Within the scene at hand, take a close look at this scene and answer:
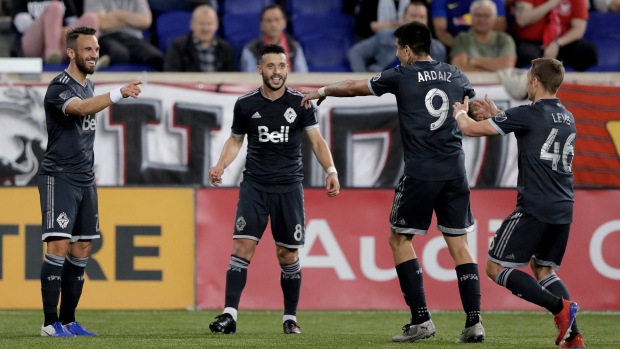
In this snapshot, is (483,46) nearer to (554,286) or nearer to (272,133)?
(272,133)

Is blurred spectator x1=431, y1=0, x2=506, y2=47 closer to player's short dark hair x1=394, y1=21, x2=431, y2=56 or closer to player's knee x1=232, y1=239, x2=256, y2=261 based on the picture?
player's knee x1=232, y1=239, x2=256, y2=261

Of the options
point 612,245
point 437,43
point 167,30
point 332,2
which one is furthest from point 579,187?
point 167,30

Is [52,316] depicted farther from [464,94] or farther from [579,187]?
[579,187]

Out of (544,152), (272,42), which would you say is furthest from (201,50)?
(544,152)

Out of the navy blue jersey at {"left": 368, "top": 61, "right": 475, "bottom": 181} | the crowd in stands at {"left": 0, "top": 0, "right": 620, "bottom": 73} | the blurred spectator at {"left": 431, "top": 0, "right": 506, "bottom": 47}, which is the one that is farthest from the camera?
the blurred spectator at {"left": 431, "top": 0, "right": 506, "bottom": 47}

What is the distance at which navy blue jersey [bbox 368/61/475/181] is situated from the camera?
7.49 metres

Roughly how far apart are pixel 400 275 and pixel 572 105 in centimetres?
486

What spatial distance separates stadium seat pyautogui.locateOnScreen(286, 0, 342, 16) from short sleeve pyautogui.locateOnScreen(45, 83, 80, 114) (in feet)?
22.4

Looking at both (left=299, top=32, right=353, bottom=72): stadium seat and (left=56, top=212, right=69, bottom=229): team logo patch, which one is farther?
(left=299, top=32, right=353, bottom=72): stadium seat

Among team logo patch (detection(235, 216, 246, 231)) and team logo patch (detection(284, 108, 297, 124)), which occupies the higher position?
team logo patch (detection(284, 108, 297, 124))

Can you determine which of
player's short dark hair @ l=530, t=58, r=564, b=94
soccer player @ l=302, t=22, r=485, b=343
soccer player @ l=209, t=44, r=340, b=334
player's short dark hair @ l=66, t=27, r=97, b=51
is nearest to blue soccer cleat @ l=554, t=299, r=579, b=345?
soccer player @ l=302, t=22, r=485, b=343

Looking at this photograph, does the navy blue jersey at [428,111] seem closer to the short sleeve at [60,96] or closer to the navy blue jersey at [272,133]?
the navy blue jersey at [272,133]

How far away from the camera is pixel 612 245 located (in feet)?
36.0

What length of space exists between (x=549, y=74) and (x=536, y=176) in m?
0.66
